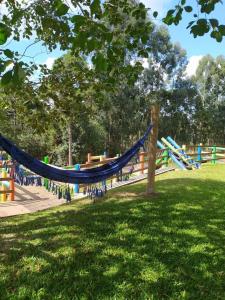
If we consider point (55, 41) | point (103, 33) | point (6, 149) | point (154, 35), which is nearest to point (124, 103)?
point (154, 35)

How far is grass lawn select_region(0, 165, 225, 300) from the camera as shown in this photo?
12.4 ft

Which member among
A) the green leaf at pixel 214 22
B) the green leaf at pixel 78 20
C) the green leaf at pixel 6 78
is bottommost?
the green leaf at pixel 6 78

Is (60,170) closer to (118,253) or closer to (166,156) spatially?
(118,253)

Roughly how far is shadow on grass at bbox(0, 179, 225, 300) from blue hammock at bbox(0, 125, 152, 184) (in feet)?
2.16

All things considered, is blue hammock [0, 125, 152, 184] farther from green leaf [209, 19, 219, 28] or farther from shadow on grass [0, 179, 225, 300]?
green leaf [209, 19, 219, 28]

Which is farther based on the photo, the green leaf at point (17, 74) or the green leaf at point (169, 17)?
the green leaf at point (169, 17)

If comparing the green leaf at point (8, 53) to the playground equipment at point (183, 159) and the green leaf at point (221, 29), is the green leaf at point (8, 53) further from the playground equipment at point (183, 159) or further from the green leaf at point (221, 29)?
the playground equipment at point (183, 159)

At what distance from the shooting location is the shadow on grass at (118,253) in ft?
12.4

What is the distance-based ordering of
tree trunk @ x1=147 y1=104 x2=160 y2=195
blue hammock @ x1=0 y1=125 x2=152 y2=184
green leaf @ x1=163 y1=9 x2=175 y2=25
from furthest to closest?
A: tree trunk @ x1=147 y1=104 x2=160 y2=195
blue hammock @ x1=0 y1=125 x2=152 y2=184
green leaf @ x1=163 y1=9 x2=175 y2=25

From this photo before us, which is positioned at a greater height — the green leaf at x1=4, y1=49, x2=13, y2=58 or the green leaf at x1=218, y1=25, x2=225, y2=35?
the green leaf at x1=218, y1=25, x2=225, y2=35

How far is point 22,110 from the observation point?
7.57 meters

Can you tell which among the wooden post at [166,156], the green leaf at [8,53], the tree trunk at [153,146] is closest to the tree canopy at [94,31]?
the green leaf at [8,53]

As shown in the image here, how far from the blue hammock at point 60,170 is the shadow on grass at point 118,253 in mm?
658

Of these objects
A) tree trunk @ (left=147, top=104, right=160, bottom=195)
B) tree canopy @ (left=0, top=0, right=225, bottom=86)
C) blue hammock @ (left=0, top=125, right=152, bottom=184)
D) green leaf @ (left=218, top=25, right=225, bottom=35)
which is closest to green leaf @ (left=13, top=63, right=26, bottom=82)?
tree canopy @ (left=0, top=0, right=225, bottom=86)
